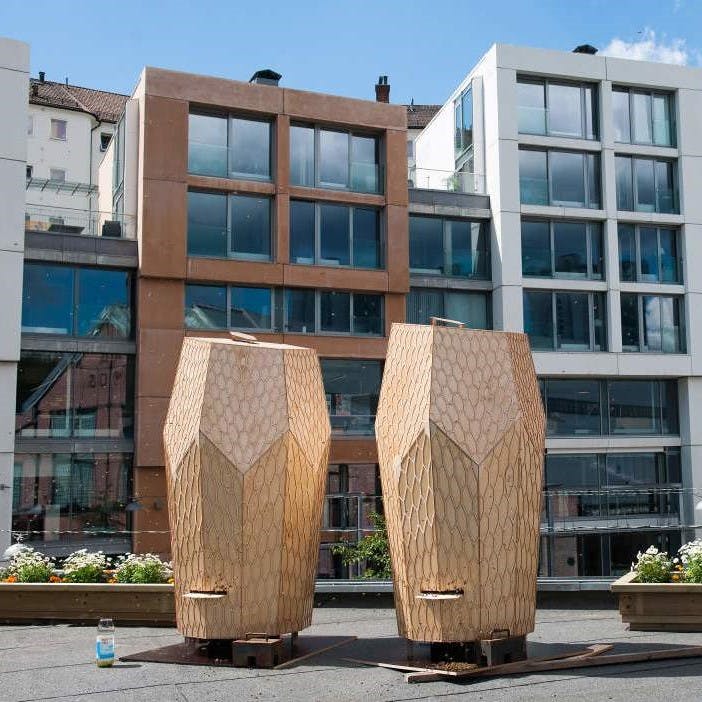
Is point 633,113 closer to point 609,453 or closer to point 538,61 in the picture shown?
point 538,61

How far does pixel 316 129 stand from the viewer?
32031mm

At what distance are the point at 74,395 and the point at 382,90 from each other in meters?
29.5

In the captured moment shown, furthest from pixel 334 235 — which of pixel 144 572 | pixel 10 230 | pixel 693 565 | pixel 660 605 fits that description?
pixel 660 605

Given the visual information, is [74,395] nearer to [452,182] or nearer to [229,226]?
[229,226]

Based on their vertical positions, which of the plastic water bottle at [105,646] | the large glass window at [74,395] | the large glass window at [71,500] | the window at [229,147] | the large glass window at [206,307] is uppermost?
the window at [229,147]

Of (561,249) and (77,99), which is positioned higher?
(77,99)

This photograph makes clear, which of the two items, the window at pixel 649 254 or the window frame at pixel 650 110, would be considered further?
the window frame at pixel 650 110

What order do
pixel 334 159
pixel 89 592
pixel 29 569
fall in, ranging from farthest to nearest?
1. pixel 334 159
2. pixel 29 569
3. pixel 89 592

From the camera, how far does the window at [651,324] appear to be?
114ft

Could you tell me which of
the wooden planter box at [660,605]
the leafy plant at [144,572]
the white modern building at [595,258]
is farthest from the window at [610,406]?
the leafy plant at [144,572]

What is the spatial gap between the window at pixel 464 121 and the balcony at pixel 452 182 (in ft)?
5.75

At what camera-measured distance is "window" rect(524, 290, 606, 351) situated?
111ft

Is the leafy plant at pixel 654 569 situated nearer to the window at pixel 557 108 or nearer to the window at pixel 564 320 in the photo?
the window at pixel 564 320

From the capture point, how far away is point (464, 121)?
3641 cm
